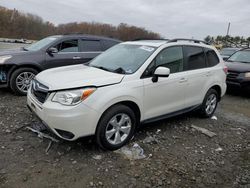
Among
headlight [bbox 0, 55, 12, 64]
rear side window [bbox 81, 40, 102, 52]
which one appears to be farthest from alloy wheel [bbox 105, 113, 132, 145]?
rear side window [bbox 81, 40, 102, 52]

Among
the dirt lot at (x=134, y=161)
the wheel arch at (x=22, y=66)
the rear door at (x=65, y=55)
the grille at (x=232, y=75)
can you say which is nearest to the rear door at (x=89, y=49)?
the rear door at (x=65, y=55)

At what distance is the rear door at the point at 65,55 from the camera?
7.09 m

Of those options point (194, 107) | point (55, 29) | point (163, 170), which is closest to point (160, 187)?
point (163, 170)

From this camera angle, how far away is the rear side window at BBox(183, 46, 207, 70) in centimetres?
504

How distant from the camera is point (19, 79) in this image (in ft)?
21.7

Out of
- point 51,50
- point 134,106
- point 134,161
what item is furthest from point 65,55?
point 134,161

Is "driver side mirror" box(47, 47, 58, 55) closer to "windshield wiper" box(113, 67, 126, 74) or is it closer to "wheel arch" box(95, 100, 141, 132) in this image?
"windshield wiper" box(113, 67, 126, 74)

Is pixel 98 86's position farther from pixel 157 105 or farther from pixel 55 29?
pixel 55 29

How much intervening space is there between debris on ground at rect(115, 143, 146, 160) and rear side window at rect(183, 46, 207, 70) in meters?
1.89

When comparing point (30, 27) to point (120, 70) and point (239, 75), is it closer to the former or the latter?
point (239, 75)

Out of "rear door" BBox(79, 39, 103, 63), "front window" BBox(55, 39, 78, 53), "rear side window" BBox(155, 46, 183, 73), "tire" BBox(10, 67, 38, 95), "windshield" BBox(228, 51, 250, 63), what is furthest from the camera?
"windshield" BBox(228, 51, 250, 63)

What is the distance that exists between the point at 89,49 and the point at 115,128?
175 inches

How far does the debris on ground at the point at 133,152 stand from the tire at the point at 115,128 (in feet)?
0.27

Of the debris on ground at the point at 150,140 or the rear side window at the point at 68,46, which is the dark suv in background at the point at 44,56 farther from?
the debris on ground at the point at 150,140
